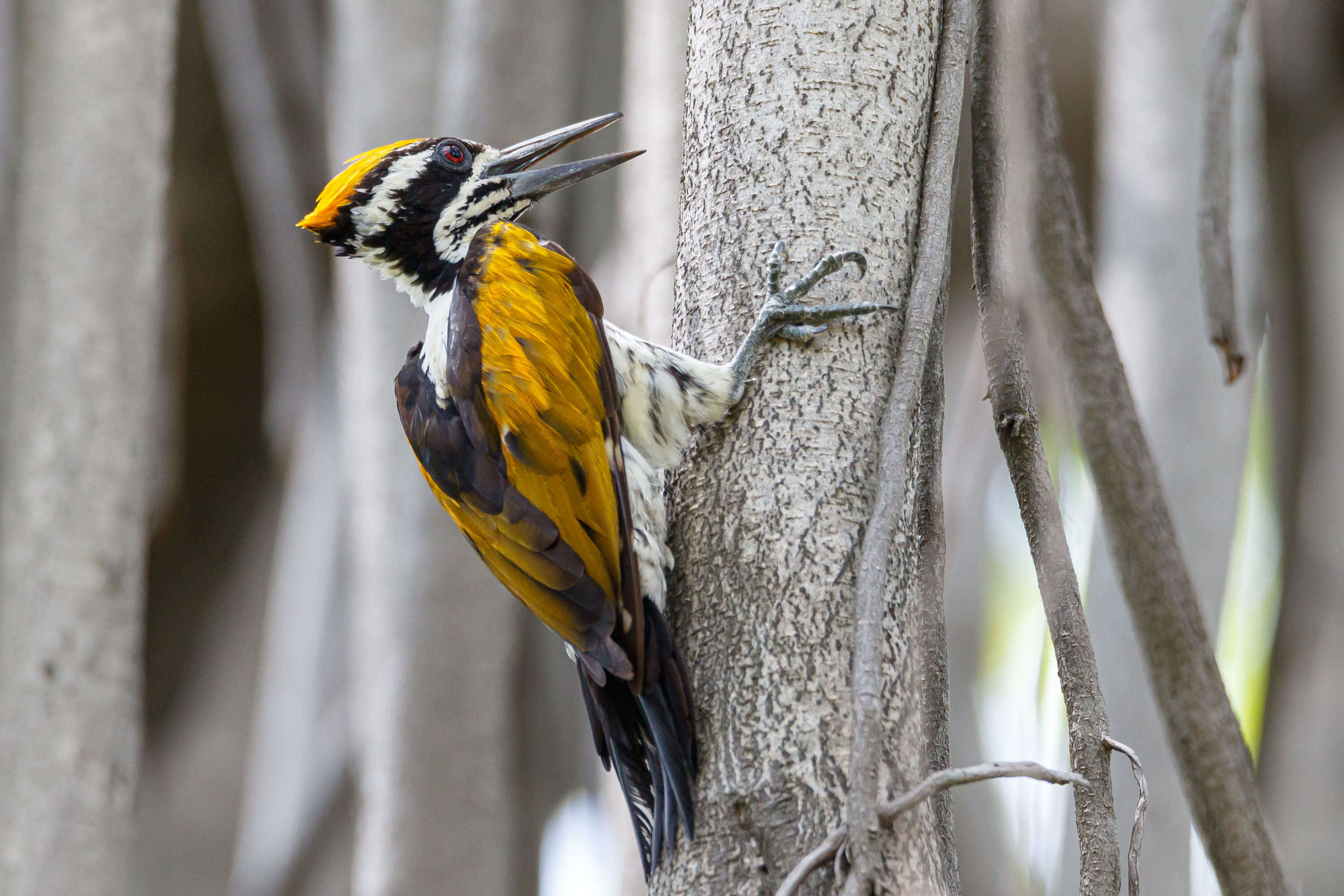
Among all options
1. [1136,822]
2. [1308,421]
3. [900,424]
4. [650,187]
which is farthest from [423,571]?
[1308,421]

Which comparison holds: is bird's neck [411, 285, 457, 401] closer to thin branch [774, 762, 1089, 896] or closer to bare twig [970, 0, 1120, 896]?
bare twig [970, 0, 1120, 896]

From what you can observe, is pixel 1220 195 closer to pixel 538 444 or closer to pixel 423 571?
pixel 538 444

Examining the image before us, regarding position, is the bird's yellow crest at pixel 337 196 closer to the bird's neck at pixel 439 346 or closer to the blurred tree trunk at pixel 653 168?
the bird's neck at pixel 439 346

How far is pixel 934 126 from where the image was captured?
1.81 meters

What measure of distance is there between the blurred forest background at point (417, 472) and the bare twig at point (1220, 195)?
0.85 metres

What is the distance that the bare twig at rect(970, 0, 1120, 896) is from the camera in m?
1.46

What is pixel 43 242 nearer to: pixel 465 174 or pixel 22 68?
pixel 22 68

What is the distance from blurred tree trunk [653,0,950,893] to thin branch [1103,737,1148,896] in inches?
8.5

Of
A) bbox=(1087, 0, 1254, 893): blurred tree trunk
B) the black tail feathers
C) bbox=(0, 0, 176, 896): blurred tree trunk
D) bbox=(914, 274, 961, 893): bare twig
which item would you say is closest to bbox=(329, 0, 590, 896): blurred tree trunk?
bbox=(0, 0, 176, 896): blurred tree trunk

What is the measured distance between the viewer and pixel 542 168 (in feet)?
7.76

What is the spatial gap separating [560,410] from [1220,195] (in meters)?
1.02

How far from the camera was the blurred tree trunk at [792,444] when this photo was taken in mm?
1446

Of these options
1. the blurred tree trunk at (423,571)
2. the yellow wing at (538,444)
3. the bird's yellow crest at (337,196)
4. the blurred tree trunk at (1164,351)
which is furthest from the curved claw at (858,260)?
the blurred tree trunk at (423,571)

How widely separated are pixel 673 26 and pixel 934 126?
7.29 feet
